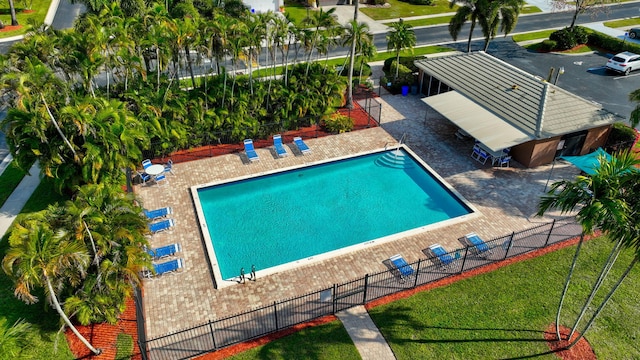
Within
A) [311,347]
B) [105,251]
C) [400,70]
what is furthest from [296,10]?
A: [311,347]

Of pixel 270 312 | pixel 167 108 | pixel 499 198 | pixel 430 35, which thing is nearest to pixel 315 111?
pixel 167 108

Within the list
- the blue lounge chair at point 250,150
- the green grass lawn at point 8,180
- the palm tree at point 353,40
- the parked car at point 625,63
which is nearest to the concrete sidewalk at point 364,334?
the blue lounge chair at point 250,150

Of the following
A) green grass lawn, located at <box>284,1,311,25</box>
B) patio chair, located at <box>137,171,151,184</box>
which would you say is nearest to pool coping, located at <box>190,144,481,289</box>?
patio chair, located at <box>137,171,151,184</box>

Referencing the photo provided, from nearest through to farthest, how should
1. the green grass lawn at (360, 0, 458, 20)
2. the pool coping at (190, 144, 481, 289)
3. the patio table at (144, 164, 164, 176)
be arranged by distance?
the pool coping at (190, 144, 481, 289), the patio table at (144, 164, 164, 176), the green grass lawn at (360, 0, 458, 20)

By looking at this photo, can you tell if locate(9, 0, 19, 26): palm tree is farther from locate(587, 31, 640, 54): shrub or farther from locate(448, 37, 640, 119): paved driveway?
locate(587, 31, 640, 54): shrub

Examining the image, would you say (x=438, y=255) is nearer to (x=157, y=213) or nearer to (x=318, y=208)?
(x=318, y=208)

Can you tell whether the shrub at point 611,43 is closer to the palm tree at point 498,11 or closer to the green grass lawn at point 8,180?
the palm tree at point 498,11
